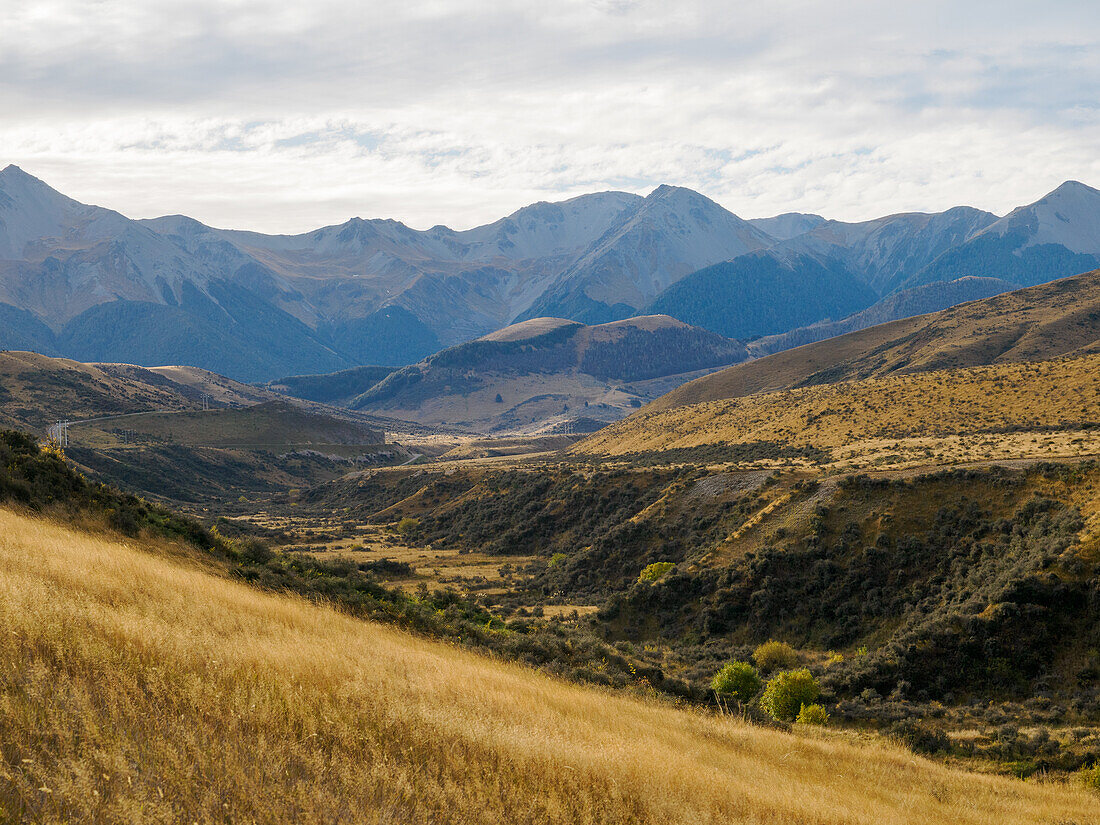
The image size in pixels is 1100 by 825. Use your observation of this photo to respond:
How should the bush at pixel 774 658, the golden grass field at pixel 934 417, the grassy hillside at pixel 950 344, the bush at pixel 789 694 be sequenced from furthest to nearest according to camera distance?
the grassy hillside at pixel 950 344 → the golden grass field at pixel 934 417 → the bush at pixel 774 658 → the bush at pixel 789 694

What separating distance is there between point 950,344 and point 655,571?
126 metres

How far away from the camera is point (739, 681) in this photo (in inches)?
1101

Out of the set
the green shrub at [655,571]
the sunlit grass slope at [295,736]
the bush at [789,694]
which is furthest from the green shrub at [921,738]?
the green shrub at [655,571]

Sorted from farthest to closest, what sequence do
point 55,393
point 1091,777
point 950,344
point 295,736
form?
1. point 55,393
2. point 950,344
3. point 1091,777
4. point 295,736

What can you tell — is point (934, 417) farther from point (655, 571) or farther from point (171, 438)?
point (171, 438)

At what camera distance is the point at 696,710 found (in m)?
18.7

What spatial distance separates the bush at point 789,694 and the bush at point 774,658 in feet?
18.7

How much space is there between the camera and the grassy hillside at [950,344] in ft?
434

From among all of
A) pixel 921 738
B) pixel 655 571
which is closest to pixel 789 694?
pixel 921 738

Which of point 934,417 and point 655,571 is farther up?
point 934,417

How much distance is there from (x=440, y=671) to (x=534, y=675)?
455 centimetres

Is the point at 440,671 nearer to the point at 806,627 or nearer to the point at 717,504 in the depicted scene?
the point at 806,627

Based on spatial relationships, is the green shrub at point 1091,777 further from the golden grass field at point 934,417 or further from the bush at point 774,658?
the golden grass field at point 934,417

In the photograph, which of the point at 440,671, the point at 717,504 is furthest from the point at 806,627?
the point at 440,671
